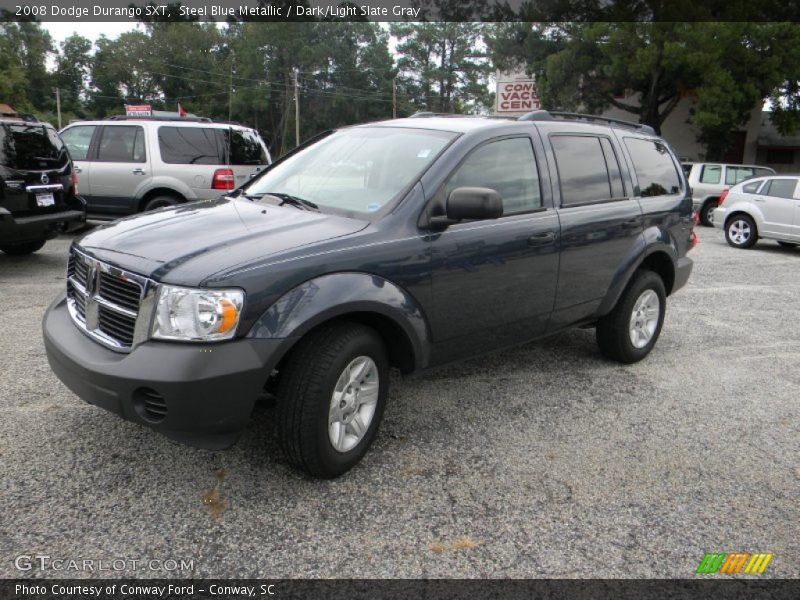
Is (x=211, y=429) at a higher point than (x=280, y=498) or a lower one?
higher

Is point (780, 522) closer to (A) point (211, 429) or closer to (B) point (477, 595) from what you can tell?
(B) point (477, 595)

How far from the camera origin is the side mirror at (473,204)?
10.6 ft

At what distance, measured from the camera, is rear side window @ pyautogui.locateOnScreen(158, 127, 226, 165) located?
9.50 meters

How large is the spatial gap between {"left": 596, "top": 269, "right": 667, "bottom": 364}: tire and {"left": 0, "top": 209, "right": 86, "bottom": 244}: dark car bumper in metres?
6.17

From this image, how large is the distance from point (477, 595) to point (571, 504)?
2.67 feet

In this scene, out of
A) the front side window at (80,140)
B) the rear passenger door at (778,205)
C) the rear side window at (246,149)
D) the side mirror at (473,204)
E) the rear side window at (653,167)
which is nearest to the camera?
the side mirror at (473,204)

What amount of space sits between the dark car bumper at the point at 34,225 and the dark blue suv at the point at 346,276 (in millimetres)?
4251

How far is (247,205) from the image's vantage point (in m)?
3.71

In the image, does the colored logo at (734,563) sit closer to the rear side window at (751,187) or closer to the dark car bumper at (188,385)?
the dark car bumper at (188,385)

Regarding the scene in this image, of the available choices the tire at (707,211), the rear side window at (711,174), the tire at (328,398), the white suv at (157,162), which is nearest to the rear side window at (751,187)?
the tire at (707,211)

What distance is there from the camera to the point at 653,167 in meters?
5.15

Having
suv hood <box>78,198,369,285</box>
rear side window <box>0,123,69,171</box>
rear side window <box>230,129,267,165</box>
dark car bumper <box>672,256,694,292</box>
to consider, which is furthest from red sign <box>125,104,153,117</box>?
dark car bumper <box>672,256,694,292</box>

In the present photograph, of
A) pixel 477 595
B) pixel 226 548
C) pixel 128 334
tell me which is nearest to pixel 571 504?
pixel 477 595

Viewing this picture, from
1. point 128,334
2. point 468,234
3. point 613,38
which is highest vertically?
point 613,38
